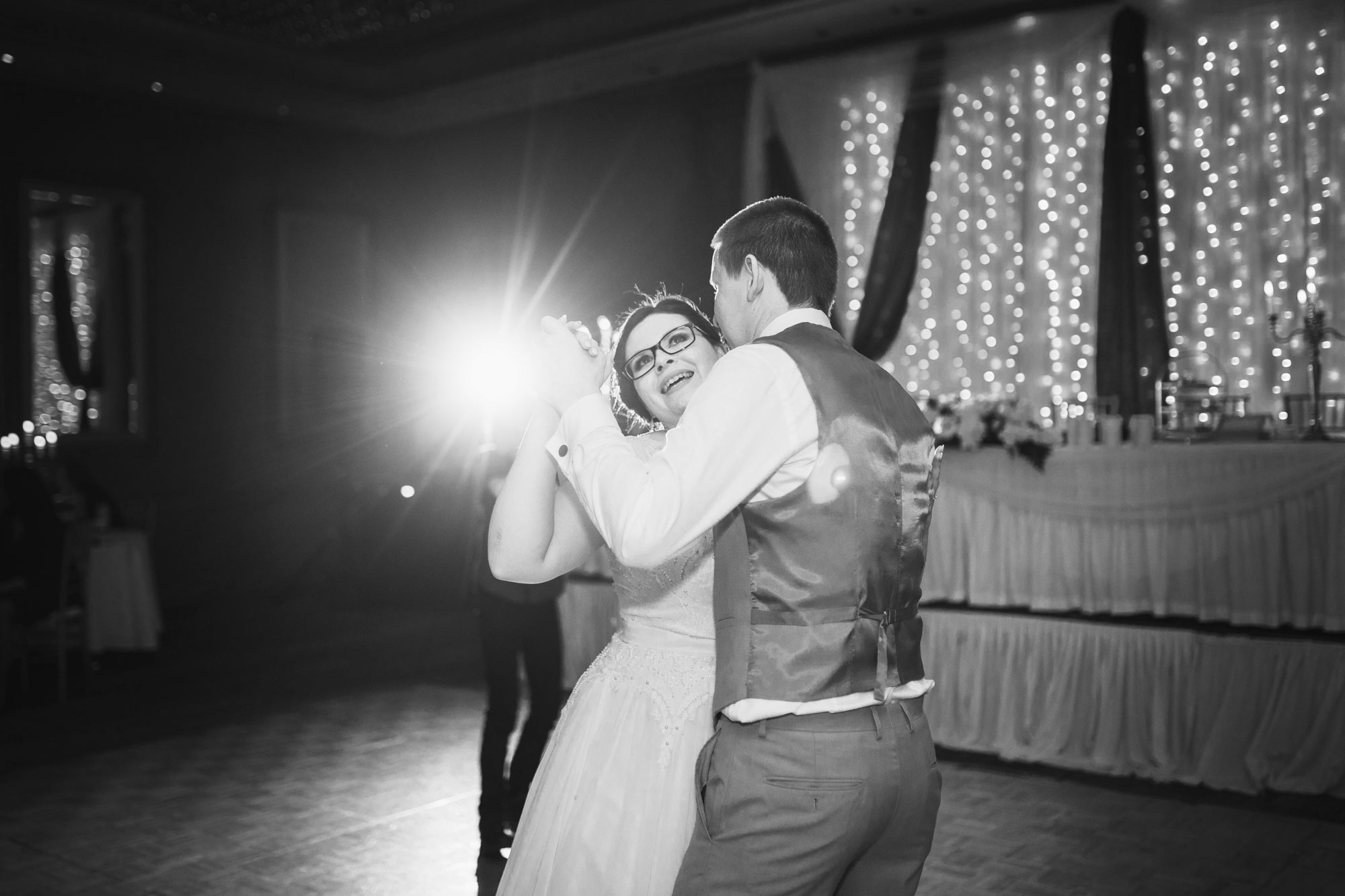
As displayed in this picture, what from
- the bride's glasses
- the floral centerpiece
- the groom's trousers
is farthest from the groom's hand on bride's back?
the floral centerpiece

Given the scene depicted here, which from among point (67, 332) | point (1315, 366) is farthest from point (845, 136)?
point (67, 332)

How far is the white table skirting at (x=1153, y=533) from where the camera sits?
4059mm

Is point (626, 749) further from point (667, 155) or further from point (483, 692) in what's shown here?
point (667, 155)

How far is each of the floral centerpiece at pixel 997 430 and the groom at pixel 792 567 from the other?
10.2ft

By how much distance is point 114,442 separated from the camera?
8.60m

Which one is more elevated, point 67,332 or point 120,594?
point 67,332

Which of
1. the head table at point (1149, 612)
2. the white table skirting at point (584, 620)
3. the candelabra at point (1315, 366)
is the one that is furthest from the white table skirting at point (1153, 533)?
the white table skirting at point (584, 620)

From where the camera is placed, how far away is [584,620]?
588 centimetres

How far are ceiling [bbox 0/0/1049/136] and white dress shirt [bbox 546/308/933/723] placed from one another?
589 cm

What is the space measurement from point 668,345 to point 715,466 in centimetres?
60

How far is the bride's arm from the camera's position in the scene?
1.70 meters

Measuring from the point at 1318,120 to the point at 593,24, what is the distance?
4.27 meters

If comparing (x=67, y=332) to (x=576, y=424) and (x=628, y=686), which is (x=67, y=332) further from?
(x=576, y=424)

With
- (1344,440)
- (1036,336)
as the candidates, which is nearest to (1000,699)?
(1344,440)
